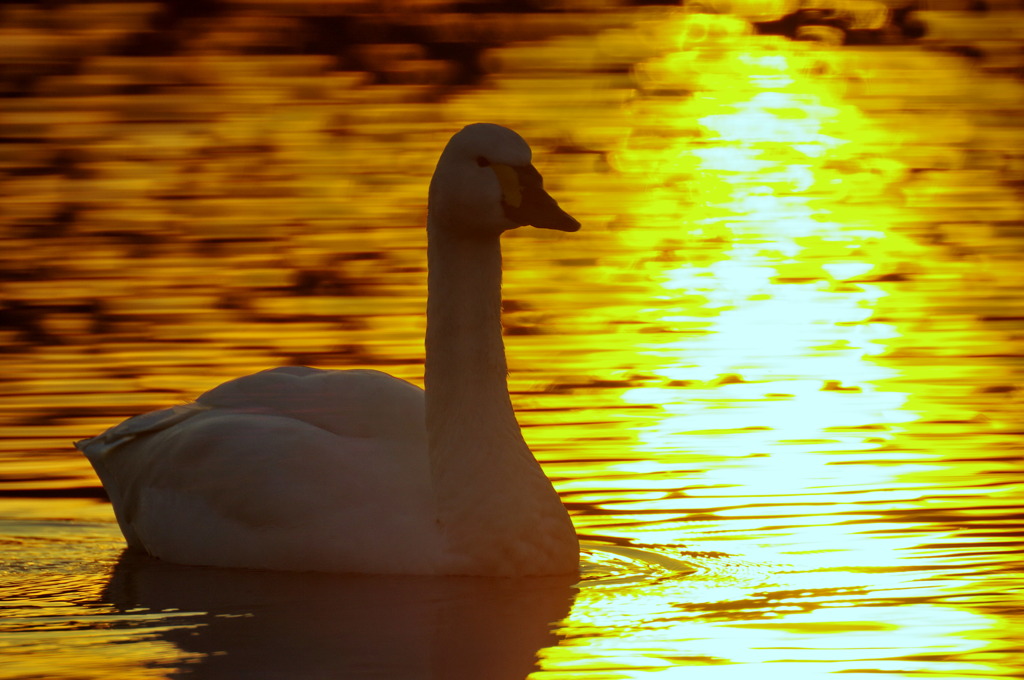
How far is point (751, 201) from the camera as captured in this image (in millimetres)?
15727

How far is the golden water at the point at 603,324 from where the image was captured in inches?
290

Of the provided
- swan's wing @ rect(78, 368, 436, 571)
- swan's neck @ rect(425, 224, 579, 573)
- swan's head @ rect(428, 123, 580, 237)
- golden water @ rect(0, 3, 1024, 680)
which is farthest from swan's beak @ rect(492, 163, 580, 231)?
golden water @ rect(0, 3, 1024, 680)

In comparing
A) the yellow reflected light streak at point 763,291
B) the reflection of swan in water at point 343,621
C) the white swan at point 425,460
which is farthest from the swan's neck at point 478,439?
the yellow reflected light streak at point 763,291

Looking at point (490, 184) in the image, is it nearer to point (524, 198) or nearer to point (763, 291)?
point (524, 198)

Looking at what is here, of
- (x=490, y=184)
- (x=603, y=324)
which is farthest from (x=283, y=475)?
(x=603, y=324)

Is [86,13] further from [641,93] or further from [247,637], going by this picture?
[247,637]

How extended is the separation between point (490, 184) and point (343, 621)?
5.78 ft

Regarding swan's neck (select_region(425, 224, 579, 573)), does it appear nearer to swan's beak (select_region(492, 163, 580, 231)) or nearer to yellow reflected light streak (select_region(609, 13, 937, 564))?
swan's beak (select_region(492, 163, 580, 231))

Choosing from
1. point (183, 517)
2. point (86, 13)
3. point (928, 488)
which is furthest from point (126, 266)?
point (86, 13)

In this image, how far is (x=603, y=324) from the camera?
1253 centimetres

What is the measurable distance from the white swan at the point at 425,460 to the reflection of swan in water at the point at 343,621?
116 mm

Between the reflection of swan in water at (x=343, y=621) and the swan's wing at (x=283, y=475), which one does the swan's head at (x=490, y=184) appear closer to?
the swan's wing at (x=283, y=475)

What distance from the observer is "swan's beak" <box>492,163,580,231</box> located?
8.08 meters

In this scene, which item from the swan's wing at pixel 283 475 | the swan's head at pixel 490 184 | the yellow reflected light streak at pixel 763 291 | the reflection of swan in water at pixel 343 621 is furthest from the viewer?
the yellow reflected light streak at pixel 763 291
